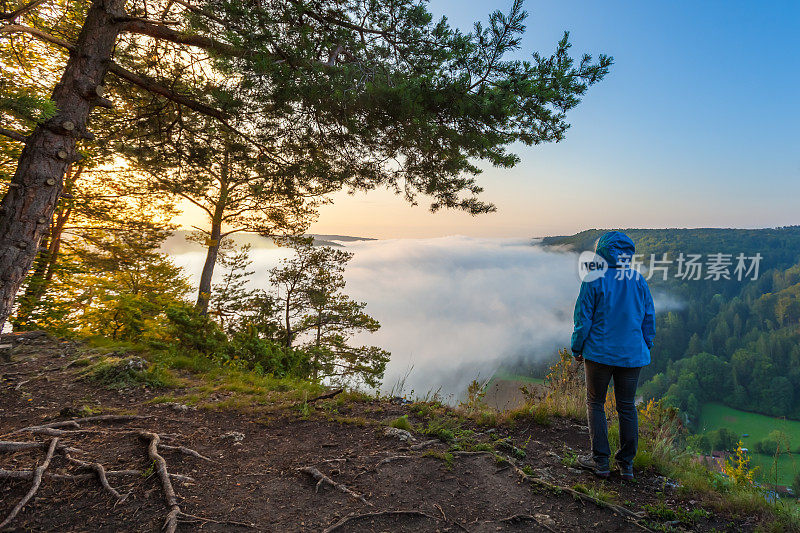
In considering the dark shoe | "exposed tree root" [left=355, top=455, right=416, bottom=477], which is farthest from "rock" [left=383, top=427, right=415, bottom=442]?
the dark shoe

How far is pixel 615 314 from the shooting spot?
3.55m

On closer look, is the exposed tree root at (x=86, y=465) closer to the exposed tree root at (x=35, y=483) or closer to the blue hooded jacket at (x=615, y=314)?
the exposed tree root at (x=35, y=483)

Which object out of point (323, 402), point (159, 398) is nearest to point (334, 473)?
point (323, 402)

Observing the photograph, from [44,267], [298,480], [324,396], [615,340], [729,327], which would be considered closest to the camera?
[298,480]

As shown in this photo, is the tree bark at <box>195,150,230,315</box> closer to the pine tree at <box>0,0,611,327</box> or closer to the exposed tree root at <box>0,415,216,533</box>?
the pine tree at <box>0,0,611,327</box>

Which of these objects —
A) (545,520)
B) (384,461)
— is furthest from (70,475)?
(545,520)

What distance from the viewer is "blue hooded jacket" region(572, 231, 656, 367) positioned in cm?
350

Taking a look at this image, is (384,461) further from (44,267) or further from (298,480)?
(44,267)

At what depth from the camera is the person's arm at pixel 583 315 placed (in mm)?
3613

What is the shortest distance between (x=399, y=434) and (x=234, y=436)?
1.90 m

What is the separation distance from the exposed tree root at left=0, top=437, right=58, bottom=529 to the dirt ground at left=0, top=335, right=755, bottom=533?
49 millimetres

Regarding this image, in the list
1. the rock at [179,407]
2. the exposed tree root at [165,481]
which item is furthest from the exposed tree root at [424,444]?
the rock at [179,407]

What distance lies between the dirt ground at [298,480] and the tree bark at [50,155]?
1.90 metres

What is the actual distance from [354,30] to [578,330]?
5021mm
